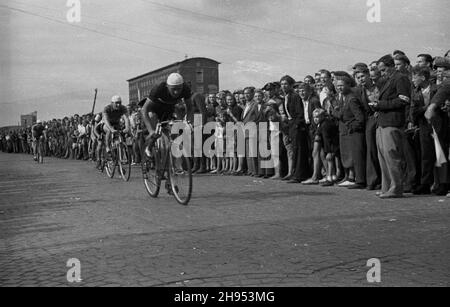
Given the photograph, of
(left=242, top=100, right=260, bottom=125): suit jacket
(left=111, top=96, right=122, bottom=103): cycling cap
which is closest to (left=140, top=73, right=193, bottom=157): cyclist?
(left=111, top=96, right=122, bottom=103): cycling cap

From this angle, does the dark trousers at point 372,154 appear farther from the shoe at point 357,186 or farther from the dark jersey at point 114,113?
the dark jersey at point 114,113

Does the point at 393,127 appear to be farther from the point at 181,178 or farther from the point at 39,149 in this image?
the point at 39,149

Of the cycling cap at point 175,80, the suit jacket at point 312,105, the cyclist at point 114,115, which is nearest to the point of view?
the cycling cap at point 175,80

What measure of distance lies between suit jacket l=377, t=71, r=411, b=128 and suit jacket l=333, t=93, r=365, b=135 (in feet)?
4.12

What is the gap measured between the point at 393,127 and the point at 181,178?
12.2 feet

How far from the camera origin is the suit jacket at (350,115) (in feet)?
37.1

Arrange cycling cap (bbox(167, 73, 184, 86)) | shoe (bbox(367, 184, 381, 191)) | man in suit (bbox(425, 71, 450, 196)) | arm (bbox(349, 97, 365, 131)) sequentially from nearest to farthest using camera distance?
cycling cap (bbox(167, 73, 184, 86)) → man in suit (bbox(425, 71, 450, 196)) → shoe (bbox(367, 184, 381, 191)) → arm (bbox(349, 97, 365, 131))

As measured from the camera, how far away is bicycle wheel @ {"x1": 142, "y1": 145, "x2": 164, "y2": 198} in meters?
10.0

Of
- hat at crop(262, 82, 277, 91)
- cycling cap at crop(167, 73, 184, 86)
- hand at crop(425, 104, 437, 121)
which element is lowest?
hand at crop(425, 104, 437, 121)

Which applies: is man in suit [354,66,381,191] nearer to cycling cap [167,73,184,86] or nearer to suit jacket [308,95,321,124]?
suit jacket [308,95,321,124]

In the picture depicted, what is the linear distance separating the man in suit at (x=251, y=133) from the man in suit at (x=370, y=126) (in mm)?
4132

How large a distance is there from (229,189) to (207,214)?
3.64m

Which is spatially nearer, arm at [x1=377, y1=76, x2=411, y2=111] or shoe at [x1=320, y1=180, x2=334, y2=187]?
arm at [x1=377, y1=76, x2=411, y2=111]

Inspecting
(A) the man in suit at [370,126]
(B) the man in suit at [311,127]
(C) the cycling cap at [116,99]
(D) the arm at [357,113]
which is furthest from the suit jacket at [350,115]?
(C) the cycling cap at [116,99]
